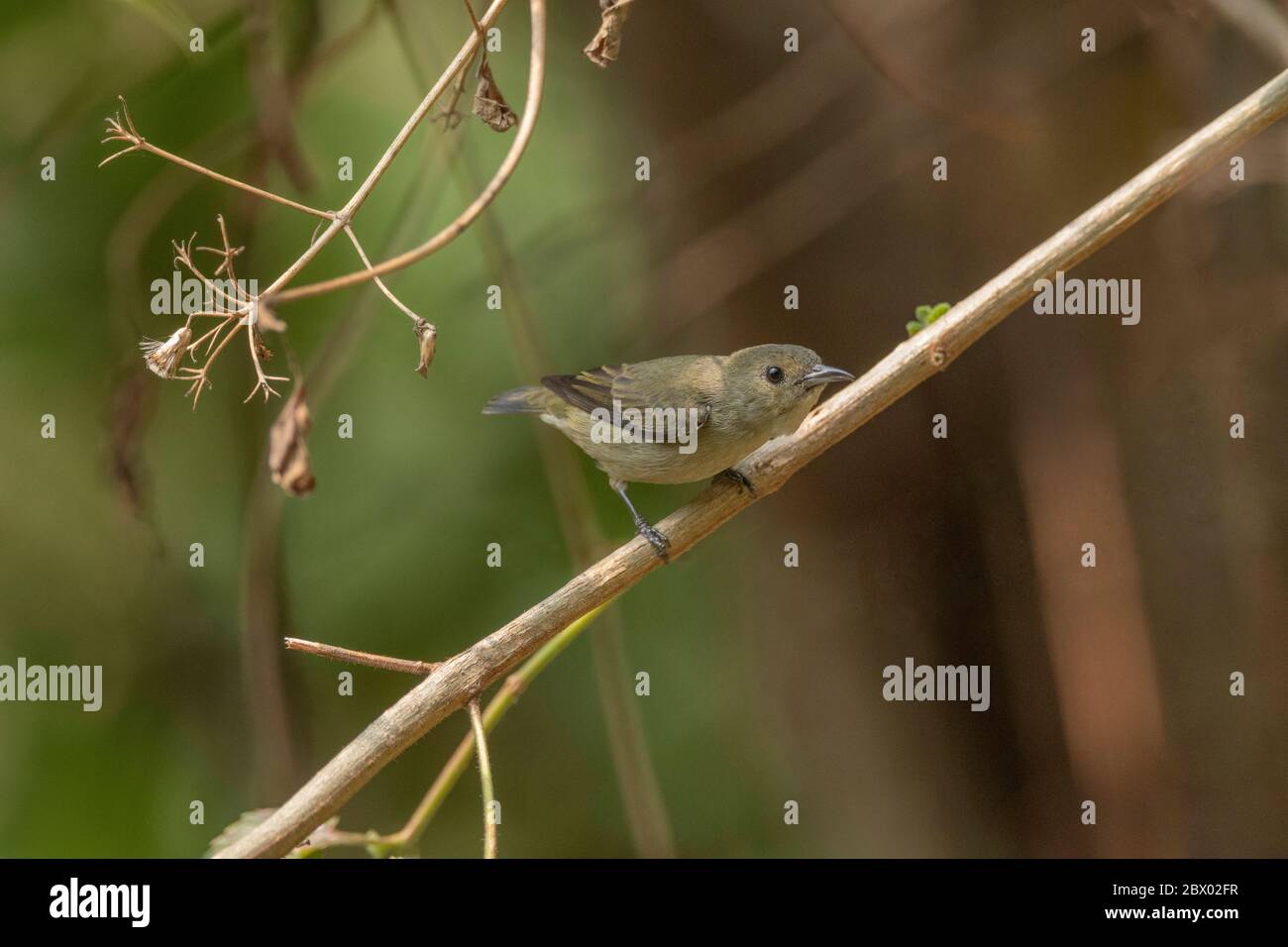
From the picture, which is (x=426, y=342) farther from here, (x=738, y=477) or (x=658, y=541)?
(x=738, y=477)

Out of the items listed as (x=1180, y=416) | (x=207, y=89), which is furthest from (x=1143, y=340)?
(x=207, y=89)

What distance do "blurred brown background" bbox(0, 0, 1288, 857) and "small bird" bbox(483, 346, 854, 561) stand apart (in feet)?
1.26

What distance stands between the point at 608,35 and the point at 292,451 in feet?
3.46

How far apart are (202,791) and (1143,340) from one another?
336cm

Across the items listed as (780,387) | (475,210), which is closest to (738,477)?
(780,387)

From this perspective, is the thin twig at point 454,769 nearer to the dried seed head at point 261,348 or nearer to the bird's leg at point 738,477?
the bird's leg at point 738,477

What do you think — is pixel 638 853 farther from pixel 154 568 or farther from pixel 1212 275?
pixel 1212 275

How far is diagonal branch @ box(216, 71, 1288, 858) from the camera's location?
197cm

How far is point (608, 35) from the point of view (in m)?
2.02

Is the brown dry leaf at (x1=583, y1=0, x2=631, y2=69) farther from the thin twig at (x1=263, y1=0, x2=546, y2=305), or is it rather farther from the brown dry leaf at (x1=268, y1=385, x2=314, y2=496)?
the brown dry leaf at (x1=268, y1=385, x2=314, y2=496)

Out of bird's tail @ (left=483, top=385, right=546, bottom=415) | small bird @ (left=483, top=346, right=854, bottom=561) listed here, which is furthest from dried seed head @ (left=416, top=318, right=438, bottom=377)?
bird's tail @ (left=483, top=385, right=546, bottom=415)

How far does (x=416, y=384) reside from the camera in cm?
381

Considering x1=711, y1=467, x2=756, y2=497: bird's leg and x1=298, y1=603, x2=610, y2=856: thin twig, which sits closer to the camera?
x1=298, y1=603, x2=610, y2=856: thin twig
